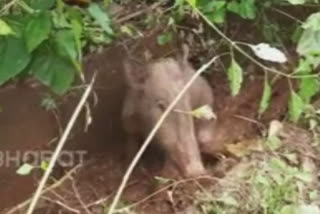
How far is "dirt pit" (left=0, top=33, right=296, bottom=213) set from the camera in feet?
9.40

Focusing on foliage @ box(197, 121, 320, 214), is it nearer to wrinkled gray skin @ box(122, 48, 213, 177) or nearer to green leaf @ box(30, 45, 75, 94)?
wrinkled gray skin @ box(122, 48, 213, 177)

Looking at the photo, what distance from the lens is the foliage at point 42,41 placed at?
73.0 inches

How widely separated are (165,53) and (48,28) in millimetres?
1386

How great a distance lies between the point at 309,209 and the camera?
1.81 m

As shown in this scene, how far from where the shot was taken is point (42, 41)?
6.18 feet

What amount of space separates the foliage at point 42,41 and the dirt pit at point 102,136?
811 millimetres

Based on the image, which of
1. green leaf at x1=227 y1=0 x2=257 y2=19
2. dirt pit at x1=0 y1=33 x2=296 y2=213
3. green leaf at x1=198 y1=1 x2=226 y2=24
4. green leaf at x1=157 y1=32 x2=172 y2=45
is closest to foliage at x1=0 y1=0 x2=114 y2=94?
dirt pit at x1=0 y1=33 x2=296 y2=213

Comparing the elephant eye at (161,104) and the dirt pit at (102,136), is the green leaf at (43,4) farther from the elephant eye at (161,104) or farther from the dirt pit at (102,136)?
the elephant eye at (161,104)

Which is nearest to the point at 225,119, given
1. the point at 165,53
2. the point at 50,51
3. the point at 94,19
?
the point at 165,53

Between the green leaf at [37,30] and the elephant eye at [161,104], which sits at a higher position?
the green leaf at [37,30]

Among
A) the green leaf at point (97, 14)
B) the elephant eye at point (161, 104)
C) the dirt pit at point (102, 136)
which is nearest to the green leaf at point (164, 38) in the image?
the dirt pit at point (102, 136)

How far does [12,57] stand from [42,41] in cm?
7

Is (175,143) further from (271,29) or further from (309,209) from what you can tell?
(309,209)

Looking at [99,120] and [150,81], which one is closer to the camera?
[150,81]
